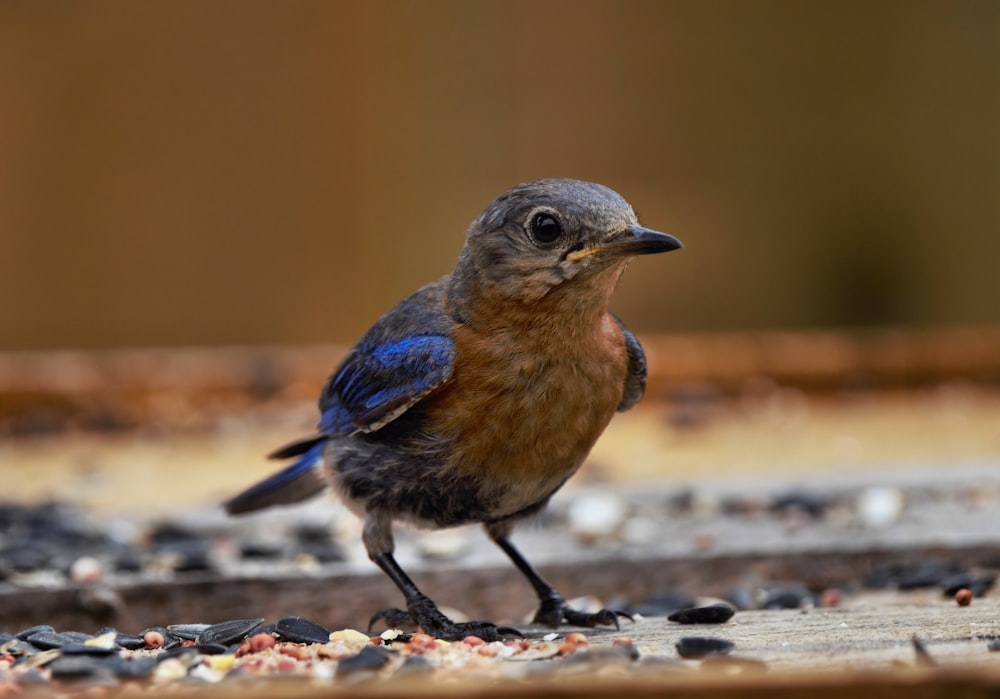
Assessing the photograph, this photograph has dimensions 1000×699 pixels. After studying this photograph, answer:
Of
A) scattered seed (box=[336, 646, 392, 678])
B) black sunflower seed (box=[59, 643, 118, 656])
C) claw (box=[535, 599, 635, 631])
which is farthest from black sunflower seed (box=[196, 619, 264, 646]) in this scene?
claw (box=[535, 599, 635, 631])

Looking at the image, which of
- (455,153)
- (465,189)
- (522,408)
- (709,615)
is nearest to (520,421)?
(522,408)

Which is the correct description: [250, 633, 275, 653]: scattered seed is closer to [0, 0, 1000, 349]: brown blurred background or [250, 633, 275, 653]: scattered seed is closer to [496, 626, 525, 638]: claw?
[496, 626, 525, 638]: claw

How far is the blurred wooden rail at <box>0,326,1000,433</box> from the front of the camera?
298 inches

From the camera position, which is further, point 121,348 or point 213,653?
point 121,348

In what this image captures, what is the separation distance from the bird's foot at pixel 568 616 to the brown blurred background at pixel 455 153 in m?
7.53

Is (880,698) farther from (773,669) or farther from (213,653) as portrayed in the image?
(213,653)

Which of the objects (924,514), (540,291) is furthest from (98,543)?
(924,514)

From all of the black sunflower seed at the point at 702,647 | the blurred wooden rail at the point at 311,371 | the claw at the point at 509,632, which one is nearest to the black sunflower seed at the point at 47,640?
the claw at the point at 509,632

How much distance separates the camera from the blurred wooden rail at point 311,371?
756cm

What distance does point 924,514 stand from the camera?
468cm

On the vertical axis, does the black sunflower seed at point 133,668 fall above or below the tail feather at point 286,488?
below

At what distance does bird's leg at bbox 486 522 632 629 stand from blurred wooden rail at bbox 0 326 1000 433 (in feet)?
13.1

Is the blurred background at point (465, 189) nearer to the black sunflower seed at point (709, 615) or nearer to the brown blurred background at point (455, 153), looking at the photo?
the brown blurred background at point (455, 153)

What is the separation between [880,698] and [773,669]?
0.46 meters
